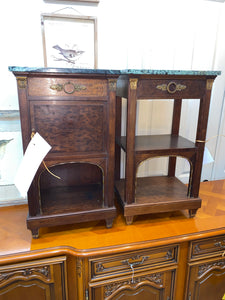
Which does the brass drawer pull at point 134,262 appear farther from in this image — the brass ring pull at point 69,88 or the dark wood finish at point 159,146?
the brass ring pull at point 69,88

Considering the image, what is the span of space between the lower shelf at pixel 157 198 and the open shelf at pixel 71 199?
13cm

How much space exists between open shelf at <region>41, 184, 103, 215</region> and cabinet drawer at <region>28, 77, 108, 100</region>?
51 cm

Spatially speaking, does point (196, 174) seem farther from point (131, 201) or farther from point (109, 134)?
point (109, 134)

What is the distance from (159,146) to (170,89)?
28cm

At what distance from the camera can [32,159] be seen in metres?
0.93

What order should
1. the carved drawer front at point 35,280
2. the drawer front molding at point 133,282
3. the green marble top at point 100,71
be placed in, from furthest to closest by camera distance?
the drawer front molding at point 133,282 < the carved drawer front at point 35,280 < the green marble top at point 100,71

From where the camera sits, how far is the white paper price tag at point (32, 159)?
924 millimetres

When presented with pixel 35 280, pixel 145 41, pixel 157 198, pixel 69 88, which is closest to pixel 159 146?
pixel 157 198

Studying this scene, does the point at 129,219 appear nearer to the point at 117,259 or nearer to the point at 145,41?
the point at 117,259

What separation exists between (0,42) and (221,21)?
129 centimetres

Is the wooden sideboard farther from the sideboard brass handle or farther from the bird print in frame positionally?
the bird print in frame

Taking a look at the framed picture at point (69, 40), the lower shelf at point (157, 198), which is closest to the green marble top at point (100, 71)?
the framed picture at point (69, 40)

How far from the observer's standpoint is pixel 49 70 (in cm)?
86

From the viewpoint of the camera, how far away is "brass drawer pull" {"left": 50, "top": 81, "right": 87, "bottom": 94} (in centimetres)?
91
